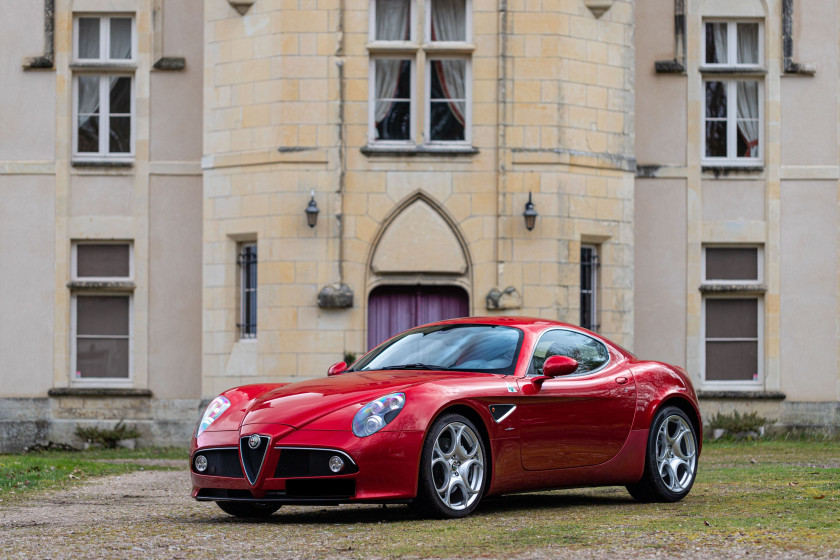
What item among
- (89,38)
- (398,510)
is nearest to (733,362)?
(89,38)

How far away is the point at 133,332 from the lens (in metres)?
20.6

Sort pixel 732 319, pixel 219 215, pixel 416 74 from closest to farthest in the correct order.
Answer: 1. pixel 416 74
2. pixel 219 215
3. pixel 732 319

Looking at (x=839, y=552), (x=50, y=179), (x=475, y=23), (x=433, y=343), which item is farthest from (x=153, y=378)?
(x=839, y=552)

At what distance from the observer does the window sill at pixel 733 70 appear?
67.3 ft

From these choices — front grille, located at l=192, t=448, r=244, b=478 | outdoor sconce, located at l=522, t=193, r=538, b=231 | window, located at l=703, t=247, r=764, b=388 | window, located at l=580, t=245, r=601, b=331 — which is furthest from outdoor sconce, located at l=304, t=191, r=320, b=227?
front grille, located at l=192, t=448, r=244, b=478

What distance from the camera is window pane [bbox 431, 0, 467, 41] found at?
18.4m

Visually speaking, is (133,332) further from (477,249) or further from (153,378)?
(477,249)

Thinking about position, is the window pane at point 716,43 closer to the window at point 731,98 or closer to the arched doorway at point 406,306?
the window at point 731,98

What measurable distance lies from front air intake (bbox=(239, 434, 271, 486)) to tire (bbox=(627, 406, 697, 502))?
9.31ft

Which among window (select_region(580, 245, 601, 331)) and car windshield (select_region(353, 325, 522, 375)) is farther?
window (select_region(580, 245, 601, 331))

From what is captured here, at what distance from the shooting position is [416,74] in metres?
18.3

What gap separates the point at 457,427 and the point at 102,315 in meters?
13.7

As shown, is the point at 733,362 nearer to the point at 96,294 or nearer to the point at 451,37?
the point at 451,37

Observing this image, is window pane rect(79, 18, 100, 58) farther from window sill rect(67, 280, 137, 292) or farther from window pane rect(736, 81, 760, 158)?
window pane rect(736, 81, 760, 158)
